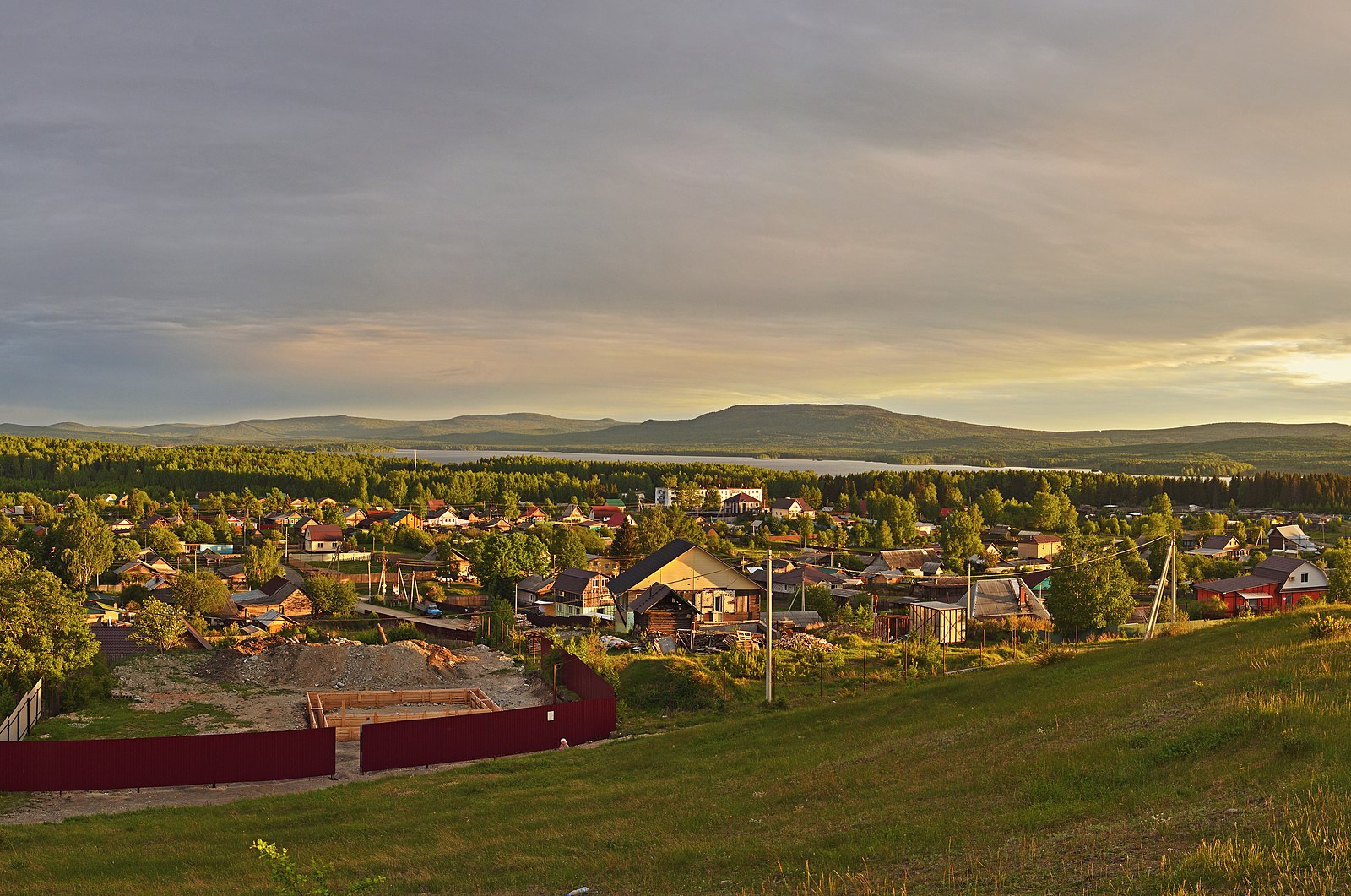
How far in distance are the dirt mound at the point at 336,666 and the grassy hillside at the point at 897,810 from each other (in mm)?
14038

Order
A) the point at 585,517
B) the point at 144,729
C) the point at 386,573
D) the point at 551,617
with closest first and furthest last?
the point at 144,729
the point at 551,617
the point at 386,573
the point at 585,517

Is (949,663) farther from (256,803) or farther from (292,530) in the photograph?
(292,530)

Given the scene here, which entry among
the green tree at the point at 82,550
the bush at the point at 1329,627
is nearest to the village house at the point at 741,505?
the green tree at the point at 82,550

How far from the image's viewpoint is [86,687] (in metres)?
29.1

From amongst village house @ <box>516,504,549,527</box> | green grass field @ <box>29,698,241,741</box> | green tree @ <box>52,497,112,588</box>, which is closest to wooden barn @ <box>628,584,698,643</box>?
green grass field @ <box>29,698,241,741</box>

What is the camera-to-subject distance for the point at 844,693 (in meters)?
29.2

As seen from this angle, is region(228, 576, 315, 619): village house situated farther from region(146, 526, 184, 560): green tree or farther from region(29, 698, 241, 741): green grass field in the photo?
region(146, 526, 184, 560): green tree

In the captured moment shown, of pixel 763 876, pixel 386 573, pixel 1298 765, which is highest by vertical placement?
pixel 1298 765

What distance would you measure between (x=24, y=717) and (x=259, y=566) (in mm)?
40092

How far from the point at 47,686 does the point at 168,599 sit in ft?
99.8

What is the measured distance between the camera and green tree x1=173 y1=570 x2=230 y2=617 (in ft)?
166

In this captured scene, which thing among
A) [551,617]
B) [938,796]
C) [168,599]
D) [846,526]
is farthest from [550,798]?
[846,526]

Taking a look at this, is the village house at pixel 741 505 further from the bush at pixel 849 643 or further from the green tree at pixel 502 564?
the bush at pixel 849 643

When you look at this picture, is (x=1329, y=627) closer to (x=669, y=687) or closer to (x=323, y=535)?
(x=669, y=687)
